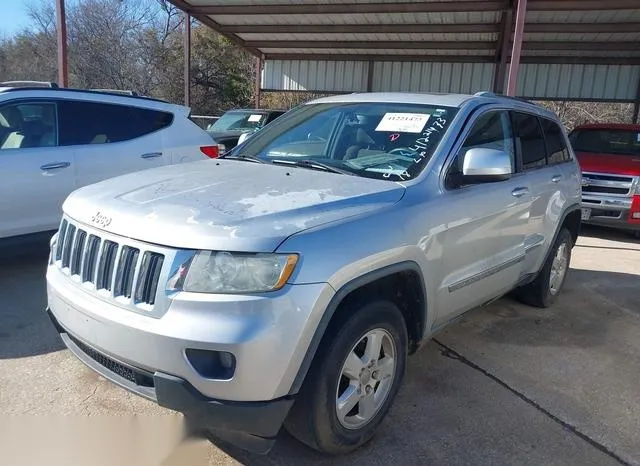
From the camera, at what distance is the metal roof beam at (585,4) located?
10.8m

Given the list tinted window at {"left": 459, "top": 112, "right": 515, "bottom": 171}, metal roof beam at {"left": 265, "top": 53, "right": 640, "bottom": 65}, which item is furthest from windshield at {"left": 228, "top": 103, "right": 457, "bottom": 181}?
metal roof beam at {"left": 265, "top": 53, "right": 640, "bottom": 65}

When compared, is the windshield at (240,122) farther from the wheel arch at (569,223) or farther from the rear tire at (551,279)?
the rear tire at (551,279)

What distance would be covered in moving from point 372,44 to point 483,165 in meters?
14.0

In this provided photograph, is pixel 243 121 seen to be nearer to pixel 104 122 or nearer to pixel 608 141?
pixel 104 122

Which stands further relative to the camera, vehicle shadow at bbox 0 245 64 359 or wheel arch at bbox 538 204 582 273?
wheel arch at bbox 538 204 582 273

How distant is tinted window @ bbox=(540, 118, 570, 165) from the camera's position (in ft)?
16.4

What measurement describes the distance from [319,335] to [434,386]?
1544 mm

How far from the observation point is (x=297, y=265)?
236 centimetres

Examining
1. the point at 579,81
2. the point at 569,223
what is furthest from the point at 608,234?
the point at 579,81

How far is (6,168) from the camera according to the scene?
505 cm

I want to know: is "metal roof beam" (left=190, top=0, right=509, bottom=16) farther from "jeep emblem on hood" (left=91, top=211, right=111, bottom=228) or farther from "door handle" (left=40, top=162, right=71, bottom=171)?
"jeep emblem on hood" (left=91, top=211, right=111, bottom=228)

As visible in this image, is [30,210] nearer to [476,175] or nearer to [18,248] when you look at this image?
[18,248]

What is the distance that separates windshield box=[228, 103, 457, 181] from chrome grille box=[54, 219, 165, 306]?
1370mm

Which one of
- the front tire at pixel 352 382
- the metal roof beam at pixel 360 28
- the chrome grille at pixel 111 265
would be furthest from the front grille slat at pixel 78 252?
the metal roof beam at pixel 360 28
